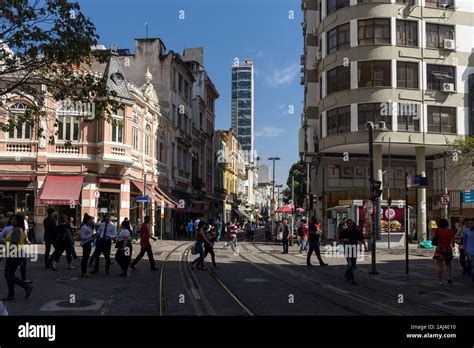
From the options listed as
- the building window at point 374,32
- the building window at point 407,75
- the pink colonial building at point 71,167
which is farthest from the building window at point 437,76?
the pink colonial building at point 71,167

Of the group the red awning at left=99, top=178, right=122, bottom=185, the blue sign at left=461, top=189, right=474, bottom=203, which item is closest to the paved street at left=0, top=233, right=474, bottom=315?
the red awning at left=99, top=178, right=122, bottom=185

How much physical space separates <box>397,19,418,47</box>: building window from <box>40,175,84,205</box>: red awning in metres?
24.5

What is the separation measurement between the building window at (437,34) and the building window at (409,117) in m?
4.91

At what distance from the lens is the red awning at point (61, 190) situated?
2986cm

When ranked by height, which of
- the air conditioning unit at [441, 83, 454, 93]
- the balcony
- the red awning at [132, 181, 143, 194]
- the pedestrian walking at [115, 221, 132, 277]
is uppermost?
the air conditioning unit at [441, 83, 454, 93]

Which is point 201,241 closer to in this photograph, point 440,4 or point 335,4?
point 335,4

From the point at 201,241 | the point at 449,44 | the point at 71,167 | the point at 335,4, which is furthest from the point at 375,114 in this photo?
the point at 201,241

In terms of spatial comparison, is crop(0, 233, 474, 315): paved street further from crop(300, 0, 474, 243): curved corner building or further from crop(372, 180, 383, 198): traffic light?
crop(300, 0, 474, 243): curved corner building

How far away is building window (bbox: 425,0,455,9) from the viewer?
121ft

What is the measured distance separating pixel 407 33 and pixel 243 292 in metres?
30.5

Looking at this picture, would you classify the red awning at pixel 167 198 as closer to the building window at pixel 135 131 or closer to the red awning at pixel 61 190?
the building window at pixel 135 131

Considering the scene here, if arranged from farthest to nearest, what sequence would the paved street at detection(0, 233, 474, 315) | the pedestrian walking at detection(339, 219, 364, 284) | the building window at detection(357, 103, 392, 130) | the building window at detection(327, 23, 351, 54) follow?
the building window at detection(327, 23, 351, 54) → the building window at detection(357, 103, 392, 130) → the pedestrian walking at detection(339, 219, 364, 284) → the paved street at detection(0, 233, 474, 315)
